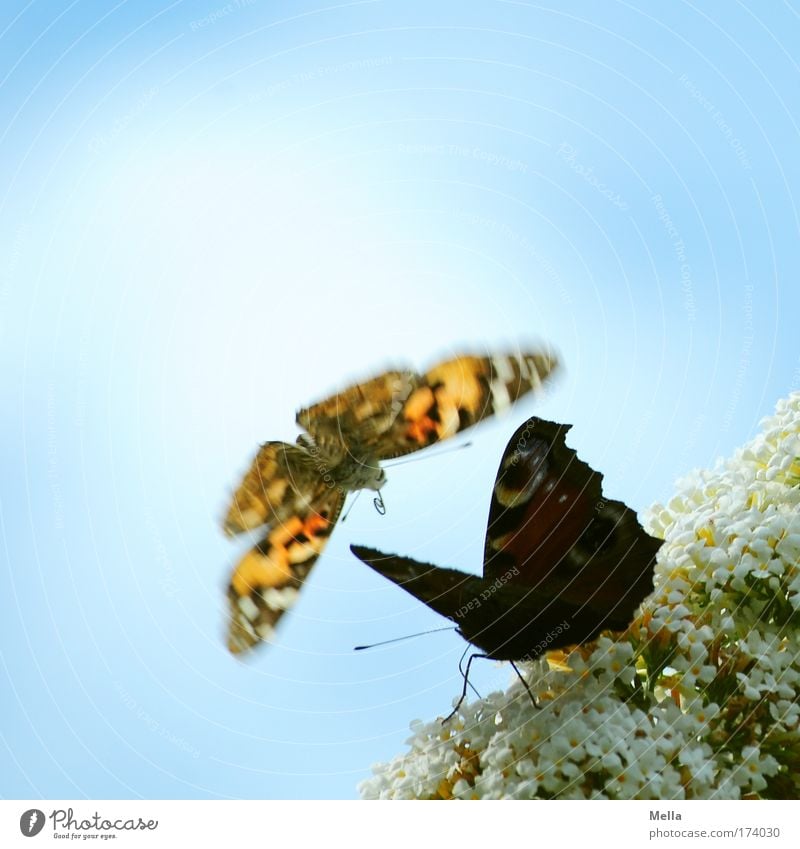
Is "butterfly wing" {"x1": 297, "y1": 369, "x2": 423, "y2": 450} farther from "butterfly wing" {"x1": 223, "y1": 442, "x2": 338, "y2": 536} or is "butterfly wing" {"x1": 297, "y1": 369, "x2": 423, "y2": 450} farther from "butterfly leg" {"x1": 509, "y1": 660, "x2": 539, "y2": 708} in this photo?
"butterfly leg" {"x1": 509, "y1": 660, "x2": 539, "y2": 708}

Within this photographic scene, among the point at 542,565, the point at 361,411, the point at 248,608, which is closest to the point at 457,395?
the point at 361,411

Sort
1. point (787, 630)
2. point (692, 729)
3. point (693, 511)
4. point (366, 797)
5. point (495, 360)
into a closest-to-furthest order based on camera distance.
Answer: point (692, 729) → point (787, 630) → point (366, 797) → point (693, 511) → point (495, 360)

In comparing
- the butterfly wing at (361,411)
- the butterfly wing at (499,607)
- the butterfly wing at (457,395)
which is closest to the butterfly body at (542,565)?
the butterfly wing at (499,607)

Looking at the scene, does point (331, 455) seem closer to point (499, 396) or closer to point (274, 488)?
point (274, 488)

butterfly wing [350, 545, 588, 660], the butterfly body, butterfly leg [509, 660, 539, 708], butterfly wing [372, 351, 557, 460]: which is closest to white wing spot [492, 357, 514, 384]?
butterfly wing [372, 351, 557, 460]
